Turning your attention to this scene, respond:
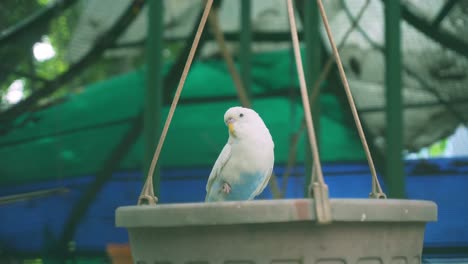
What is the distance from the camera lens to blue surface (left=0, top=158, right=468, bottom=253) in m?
2.70

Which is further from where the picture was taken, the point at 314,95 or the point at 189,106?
the point at 189,106

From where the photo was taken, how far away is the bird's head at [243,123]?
1151 mm

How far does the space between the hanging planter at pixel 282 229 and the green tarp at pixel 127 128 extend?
2.07 m

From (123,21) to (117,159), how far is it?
0.68 metres

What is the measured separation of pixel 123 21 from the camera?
314 centimetres

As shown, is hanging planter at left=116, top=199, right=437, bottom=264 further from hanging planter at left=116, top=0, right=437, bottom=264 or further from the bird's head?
the bird's head

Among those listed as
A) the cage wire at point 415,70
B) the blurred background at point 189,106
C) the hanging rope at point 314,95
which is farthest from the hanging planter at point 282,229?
the cage wire at point 415,70

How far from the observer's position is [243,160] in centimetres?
114

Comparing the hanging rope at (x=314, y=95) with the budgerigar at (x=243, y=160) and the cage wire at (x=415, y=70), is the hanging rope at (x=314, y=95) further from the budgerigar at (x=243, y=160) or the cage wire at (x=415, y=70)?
the budgerigar at (x=243, y=160)

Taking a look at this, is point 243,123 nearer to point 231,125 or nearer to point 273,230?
point 231,125

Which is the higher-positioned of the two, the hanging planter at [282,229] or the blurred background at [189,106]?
the blurred background at [189,106]

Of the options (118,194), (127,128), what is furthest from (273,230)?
(127,128)

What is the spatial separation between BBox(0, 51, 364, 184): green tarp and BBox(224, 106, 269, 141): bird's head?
1730mm

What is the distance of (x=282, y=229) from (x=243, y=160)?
0.38 metres
